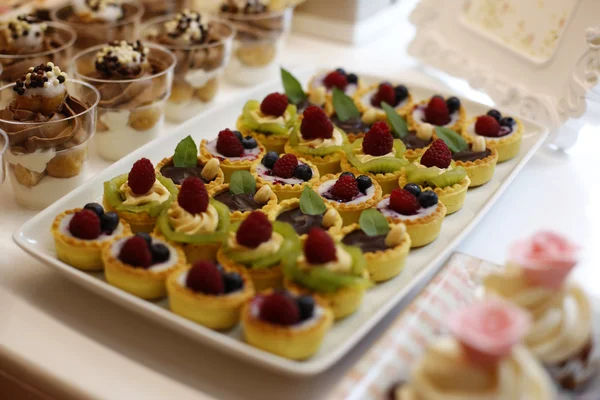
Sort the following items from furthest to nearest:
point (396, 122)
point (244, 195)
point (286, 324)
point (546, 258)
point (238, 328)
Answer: point (396, 122), point (244, 195), point (238, 328), point (286, 324), point (546, 258)

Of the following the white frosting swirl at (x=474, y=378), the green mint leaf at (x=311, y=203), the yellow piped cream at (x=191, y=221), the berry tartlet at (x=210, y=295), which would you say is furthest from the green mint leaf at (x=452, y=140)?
the white frosting swirl at (x=474, y=378)

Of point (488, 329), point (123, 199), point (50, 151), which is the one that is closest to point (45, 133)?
point (50, 151)

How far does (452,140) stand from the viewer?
192 cm

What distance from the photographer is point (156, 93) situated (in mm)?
1934

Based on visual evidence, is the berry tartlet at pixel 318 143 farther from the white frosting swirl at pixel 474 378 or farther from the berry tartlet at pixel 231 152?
the white frosting swirl at pixel 474 378

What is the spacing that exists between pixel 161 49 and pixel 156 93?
0.22m

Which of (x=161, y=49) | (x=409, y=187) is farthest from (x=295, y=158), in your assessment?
(x=161, y=49)

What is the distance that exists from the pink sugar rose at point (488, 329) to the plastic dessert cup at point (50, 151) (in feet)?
3.58

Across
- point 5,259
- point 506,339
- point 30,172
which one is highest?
point 506,339

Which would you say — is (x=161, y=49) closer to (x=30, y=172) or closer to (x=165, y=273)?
(x=30, y=172)

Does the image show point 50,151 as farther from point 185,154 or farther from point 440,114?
point 440,114

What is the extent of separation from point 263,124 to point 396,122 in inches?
15.7

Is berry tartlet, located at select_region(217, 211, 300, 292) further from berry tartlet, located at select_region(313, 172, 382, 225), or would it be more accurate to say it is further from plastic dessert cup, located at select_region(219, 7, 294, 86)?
plastic dessert cup, located at select_region(219, 7, 294, 86)

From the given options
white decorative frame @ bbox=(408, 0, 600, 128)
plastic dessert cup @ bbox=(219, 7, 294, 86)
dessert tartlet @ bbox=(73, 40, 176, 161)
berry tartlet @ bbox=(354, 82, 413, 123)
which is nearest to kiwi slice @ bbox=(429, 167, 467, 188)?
berry tartlet @ bbox=(354, 82, 413, 123)
